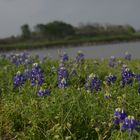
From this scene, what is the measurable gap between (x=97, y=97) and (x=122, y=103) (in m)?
0.99

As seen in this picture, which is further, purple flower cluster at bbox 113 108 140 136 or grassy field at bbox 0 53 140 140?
grassy field at bbox 0 53 140 140

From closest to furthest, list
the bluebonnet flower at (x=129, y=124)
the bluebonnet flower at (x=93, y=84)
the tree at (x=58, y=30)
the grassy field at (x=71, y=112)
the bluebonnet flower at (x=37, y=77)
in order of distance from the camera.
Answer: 1. the bluebonnet flower at (x=129, y=124)
2. the grassy field at (x=71, y=112)
3. the bluebonnet flower at (x=93, y=84)
4. the bluebonnet flower at (x=37, y=77)
5. the tree at (x=58, y=30)

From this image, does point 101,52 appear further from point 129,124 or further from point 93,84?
point 129,124

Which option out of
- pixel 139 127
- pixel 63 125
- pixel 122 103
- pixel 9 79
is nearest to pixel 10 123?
pixel 63 125

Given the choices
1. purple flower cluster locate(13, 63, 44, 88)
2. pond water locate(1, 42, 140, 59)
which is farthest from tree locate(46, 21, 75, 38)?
purple flower cluster locate(13, 63, 44, 88)

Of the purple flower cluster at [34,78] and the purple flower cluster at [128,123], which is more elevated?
the purple flower cluster at [34,78]

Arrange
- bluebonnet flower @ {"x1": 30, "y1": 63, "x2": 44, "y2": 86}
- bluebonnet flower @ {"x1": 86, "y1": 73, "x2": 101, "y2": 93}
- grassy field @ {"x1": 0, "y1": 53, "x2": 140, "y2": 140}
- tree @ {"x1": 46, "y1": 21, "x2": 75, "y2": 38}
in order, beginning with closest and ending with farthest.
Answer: grassy field @ {"x1": 0, "y1": 53, "x2": 140, "y2": 140} < bluebonnet flower @ {"x1": 86, "y1": 73, "x2": 101, "y2": 93} < bluebonnet flower @ {"x1": 30, "y1": 63, "x2": 44, "y2": 86} < tree @ {"x1": 46, "y1": 21, "x2": 75, "y2": 38}

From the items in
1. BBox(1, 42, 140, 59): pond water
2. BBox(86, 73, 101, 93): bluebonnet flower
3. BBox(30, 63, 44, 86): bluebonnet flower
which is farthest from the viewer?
BBox(1, 42, 140, 59): pond water

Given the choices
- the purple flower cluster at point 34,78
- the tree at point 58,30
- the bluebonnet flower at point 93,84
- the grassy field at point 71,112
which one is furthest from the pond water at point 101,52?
the tree at point 58,30

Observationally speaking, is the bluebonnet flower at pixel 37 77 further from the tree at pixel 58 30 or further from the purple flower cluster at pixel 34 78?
the tree at pixel 58 30

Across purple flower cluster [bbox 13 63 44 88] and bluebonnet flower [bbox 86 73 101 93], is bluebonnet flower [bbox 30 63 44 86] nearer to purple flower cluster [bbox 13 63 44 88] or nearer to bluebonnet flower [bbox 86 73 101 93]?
purple flower cluster [bbox 13 63 44 88]

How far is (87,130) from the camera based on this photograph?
5742 mm

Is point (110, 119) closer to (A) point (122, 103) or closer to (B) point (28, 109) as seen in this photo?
(A) point (122, 103)

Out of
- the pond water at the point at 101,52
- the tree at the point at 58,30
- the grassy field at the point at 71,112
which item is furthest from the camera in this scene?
the tree at the point at 58,30
